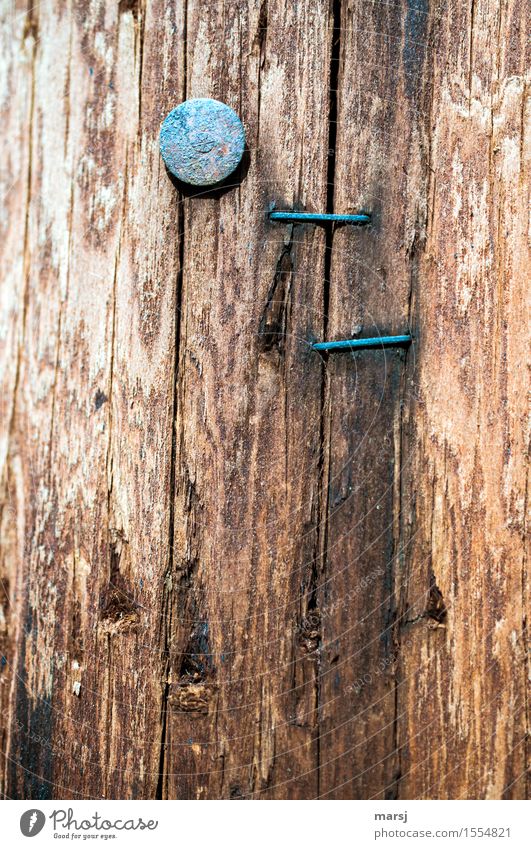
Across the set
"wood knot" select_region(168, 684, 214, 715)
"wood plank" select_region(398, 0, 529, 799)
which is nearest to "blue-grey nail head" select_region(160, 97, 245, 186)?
"wood plank" select_region(398, 0, 529, 799)

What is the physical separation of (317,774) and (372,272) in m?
0.96

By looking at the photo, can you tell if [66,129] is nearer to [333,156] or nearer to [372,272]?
[333,156]

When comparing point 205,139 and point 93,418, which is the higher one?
point 205,139

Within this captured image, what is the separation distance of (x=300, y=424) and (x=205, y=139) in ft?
1.87

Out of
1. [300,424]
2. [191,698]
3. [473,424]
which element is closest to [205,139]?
[300,424]

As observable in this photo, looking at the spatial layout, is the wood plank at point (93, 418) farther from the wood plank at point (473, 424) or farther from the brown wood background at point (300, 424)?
the wood plank at point (473, 424)

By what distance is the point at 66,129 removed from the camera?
4.33 feet

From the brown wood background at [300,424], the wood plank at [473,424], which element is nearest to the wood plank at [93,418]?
the brown wood background at [300,424]

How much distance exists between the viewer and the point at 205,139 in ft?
4.03

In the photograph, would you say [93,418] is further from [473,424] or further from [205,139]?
[473,424]

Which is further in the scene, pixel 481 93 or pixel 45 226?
pixel 45 226

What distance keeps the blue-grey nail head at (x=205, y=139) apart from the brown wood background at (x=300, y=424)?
0.14ft
